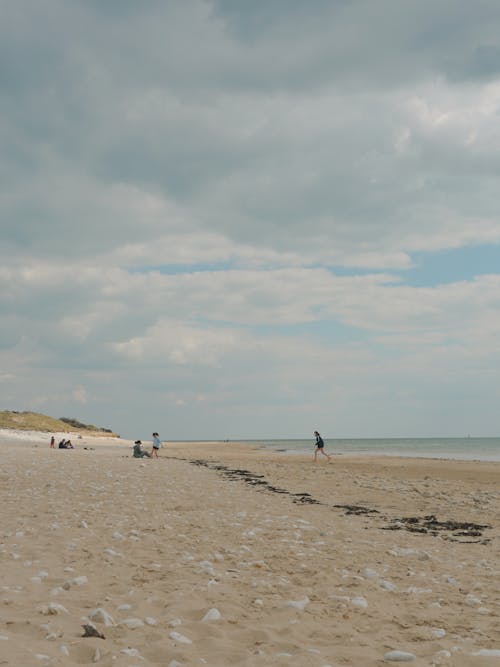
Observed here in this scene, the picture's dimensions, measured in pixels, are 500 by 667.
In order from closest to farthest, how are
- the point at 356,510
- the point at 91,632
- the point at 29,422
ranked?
1. the point at 91,632
2. the point at 356,510
3. the point at 29,422

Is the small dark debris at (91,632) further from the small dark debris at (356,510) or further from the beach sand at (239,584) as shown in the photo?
the small dark debris at (356,510)

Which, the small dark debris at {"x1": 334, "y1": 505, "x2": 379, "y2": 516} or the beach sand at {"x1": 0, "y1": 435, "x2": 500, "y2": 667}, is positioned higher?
the beach sand at {"x1": 0, "y1": 435, "x2": 500, "y2": 667}

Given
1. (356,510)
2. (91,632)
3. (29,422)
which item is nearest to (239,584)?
(91,632)

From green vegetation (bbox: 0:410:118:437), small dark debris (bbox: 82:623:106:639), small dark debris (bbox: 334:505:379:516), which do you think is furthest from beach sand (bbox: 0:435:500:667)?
green vegetation (bbox: 0:410:118:437)

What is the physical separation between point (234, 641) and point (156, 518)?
8.19 metres

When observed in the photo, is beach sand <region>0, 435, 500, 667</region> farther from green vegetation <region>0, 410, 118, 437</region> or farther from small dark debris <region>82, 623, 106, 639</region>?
green vegetation <region>0, 410, 118, 437</region>

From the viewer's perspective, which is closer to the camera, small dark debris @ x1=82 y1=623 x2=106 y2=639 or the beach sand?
the beach sand

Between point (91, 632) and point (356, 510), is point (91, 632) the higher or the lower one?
the higher one

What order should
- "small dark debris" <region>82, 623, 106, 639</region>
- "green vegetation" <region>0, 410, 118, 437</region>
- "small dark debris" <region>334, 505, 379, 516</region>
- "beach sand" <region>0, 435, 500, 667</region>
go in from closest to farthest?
"beach sand" <region>0, 435, 500, 667</region> < "small dark debris" <region>82, 623, 106, 639</region> < "small dark debris" <region>334, 505, 379, 516</region> < "green vegetation" <region>0, 410, 118, 437</region>

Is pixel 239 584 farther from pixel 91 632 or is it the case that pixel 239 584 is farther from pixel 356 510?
pixel 356 510

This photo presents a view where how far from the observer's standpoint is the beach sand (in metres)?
5.65

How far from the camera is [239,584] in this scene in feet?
27.0

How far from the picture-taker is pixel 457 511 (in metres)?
18.4

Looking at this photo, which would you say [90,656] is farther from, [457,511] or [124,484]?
[124,484]
